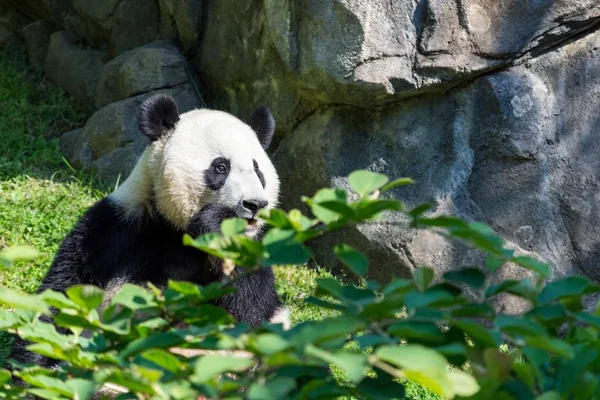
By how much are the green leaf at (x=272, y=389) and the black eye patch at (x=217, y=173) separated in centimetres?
343

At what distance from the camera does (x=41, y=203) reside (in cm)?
787

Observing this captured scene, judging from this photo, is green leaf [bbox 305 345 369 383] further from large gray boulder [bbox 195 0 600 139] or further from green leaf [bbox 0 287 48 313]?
large gray boulder [bbox 195 0 600 139]

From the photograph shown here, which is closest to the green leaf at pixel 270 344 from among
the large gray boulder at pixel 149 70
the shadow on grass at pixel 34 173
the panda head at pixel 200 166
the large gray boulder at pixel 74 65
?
the panda head at pixel 200 166

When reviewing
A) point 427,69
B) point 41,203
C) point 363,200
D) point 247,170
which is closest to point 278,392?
point 363,200

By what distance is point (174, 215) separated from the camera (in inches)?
205

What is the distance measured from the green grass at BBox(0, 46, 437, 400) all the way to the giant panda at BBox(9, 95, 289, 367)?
1.17m

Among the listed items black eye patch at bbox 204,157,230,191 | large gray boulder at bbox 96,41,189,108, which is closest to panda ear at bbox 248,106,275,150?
black eye patch at bbox 204,157,230,191

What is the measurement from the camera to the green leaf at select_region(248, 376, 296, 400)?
65.6 inches

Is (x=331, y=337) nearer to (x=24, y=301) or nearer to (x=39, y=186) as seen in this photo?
(x=24, y=301)

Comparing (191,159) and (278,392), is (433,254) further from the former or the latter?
(278,392)

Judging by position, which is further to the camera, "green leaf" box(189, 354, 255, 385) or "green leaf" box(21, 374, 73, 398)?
"green leaf" box(21, 374, 73, 398)

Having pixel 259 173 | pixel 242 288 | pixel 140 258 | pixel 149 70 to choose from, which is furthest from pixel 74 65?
pixel 242 288

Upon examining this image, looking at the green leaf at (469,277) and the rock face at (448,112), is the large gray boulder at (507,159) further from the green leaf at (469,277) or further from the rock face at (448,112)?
the green leaf at (469,277)

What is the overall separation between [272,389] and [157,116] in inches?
154
